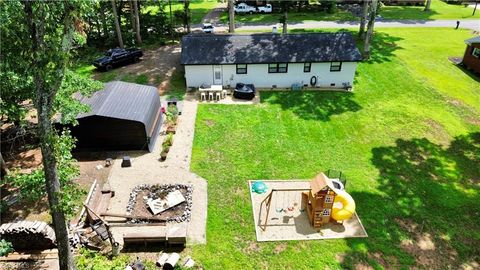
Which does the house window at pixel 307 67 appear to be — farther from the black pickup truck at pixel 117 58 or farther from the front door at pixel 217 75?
the black pickup truck at pixel 117 58

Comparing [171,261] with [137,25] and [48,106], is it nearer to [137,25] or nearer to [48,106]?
[48,106]

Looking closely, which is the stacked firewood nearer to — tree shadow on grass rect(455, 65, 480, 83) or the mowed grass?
the mowed grass

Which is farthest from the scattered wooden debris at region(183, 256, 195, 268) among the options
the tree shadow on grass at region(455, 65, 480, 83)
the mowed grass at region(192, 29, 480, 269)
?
the tree shadow on grass at region(455, 65, 480, 83)

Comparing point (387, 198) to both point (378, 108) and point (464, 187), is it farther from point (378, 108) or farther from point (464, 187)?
point (378, 108)

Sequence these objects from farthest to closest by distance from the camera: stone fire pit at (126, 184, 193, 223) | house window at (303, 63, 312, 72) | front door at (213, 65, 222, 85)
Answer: house window at (303, 63, 312, 72), front door at (213, 65, 222, 85), stone fire pit at (126, 184, 193, 223)

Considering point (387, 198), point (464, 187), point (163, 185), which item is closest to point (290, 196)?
point (387, 198)

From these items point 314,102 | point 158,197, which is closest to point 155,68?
point 314,102
